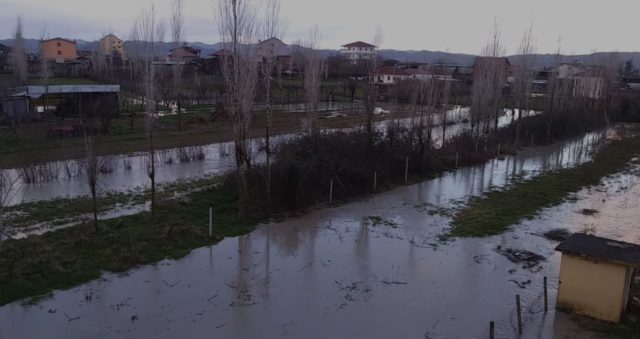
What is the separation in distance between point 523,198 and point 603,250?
8650 millimetres

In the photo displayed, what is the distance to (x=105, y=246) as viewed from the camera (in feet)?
34.7

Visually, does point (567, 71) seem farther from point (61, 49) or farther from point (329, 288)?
point (61, 49)

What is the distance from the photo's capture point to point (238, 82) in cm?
1248

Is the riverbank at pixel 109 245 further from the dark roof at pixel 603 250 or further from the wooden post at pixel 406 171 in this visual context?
the dark roof at pixel 603 250

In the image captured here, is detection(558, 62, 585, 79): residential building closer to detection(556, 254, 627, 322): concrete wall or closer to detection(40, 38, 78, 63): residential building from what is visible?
detection(556, 254, 627, 322): concrete wall

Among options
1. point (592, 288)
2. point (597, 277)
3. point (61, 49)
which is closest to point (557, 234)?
point (592, 288)

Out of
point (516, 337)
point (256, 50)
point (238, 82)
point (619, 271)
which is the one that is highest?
point (256, 50)

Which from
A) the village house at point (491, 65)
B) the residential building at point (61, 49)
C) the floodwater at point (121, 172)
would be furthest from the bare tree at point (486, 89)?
the residential building at point (61, 49)

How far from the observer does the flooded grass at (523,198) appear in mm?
13587

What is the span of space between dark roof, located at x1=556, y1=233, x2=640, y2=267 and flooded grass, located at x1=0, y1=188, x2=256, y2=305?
691 centimetres

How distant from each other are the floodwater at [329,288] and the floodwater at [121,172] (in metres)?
5.81

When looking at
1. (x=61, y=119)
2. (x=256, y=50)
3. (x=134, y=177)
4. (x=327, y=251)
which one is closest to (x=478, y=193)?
(x=327, y=251)

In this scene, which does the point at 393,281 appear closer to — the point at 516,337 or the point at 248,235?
the point at 516,337

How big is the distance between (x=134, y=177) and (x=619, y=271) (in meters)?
14.0
